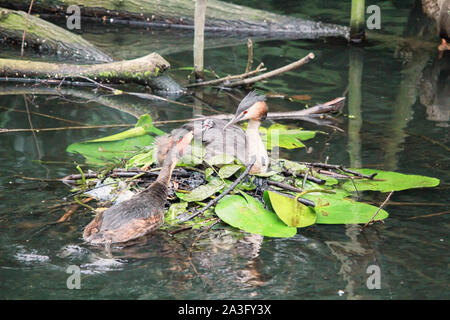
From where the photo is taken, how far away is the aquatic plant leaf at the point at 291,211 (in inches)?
224

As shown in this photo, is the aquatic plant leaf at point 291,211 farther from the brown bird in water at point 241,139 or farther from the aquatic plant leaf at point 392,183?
the aquatic plant leaf at point 392,183

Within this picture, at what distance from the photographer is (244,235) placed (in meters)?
5.63

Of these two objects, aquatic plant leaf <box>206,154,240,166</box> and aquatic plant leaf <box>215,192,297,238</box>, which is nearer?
aquatic plant leaf <box>215,192,297,238</box>

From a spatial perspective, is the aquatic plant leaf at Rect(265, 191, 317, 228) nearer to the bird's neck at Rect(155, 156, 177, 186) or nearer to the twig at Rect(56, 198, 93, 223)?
the bird's neck at Rect(155, 156, 177, 186)

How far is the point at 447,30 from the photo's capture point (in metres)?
13.0

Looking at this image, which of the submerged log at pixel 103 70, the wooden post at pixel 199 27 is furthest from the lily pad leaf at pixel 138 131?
the wooden post at pixel 199 27

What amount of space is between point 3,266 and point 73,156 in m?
2.61

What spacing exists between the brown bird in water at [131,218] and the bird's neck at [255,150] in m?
0.86

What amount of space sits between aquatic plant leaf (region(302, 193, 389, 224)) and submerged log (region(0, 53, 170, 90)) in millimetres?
4814

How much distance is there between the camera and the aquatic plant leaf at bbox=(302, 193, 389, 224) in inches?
229

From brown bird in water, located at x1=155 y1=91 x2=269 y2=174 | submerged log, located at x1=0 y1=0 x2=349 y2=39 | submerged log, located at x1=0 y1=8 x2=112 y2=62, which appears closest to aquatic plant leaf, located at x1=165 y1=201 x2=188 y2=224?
brown bird in water, located at x1=155 y1=91 x2=269 y2=174

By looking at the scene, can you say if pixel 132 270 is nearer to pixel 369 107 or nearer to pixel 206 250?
pixel 206 250

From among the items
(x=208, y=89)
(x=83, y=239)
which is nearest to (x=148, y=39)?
(x=208, y=89)

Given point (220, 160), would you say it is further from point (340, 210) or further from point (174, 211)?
point (340, 210)
